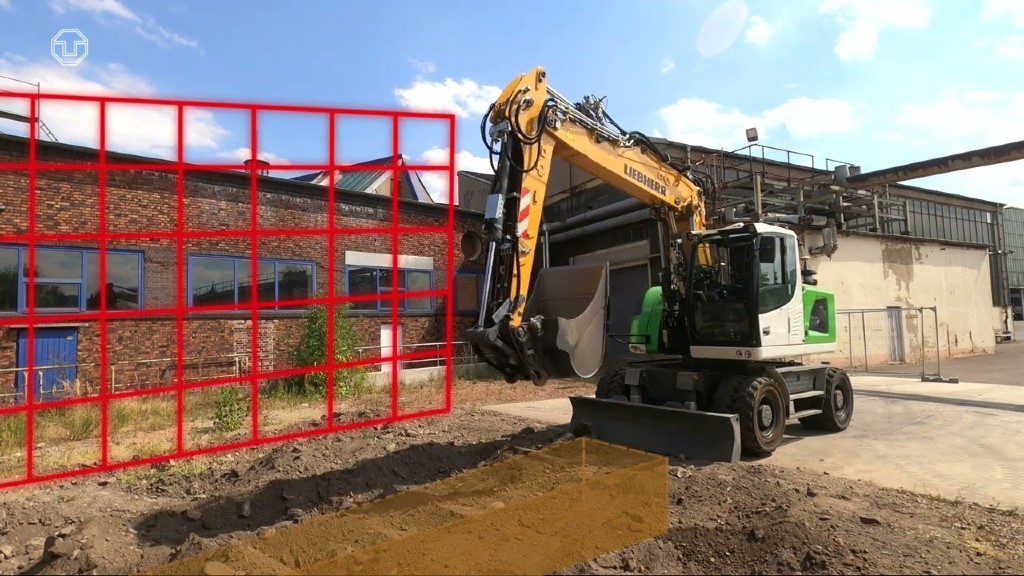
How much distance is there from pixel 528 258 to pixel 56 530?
4544 mm

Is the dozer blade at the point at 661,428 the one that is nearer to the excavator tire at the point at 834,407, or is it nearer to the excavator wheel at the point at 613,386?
the excavator wheel at the point at 613,386

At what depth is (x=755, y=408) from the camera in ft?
23.4

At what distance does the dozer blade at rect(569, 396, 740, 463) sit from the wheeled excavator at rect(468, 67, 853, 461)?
0.01 meters

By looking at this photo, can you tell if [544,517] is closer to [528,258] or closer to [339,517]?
[339,517]

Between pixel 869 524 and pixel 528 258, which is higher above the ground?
pixel 528 258

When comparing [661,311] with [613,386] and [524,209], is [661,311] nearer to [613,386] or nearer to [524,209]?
[613,386]

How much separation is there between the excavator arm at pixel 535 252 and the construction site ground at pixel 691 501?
1597mm

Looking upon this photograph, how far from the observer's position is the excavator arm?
5.53 metres

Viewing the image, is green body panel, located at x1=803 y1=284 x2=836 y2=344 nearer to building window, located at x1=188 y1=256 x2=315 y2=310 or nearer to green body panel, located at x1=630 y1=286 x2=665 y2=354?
green body panel, located at x1=630 y1=286 x2=665 y2=354

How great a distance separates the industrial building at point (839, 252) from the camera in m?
17.5

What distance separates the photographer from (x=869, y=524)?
470 cm

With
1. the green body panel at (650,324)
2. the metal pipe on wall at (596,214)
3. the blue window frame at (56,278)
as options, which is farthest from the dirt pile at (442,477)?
the metal pipe on wall at (596,214)

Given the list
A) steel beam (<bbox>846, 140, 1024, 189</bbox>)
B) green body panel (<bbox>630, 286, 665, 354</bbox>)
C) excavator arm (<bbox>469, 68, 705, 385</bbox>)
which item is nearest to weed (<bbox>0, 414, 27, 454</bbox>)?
excavator arm (<bbox>469, 68, 705, 385</bbox>)

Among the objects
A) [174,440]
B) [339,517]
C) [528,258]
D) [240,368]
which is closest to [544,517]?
[339,517]
